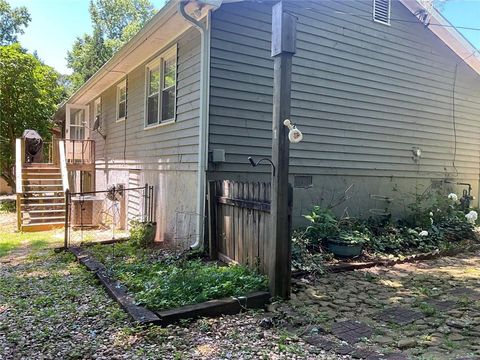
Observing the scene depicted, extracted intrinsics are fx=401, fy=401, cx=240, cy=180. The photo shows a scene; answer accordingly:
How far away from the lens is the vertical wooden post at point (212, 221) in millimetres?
5746

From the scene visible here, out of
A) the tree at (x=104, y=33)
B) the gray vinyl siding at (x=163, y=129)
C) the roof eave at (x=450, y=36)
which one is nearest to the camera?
the gray vinyl siding at (x=163, y=129)

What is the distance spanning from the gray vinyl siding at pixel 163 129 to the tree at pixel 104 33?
22552mm

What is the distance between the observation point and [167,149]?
24.1ft

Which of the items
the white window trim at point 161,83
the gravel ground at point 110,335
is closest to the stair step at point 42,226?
the white window trim at point 161,83

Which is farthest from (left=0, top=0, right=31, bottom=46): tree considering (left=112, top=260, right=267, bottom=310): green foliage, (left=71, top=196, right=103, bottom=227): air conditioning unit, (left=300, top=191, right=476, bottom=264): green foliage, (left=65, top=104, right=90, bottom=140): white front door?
(left=112, top=260, right=267, bottom=310): green foliage

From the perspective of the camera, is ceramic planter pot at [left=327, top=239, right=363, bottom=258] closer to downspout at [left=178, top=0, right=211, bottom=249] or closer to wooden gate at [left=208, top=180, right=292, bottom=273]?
wooden gate at [left=208, top=180, right=292, bottom=273]

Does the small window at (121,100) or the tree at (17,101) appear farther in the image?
the tree at (17,101)

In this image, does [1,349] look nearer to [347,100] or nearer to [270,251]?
[270,251]

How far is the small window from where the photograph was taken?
1024 centimetres

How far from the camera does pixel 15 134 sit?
17297mm

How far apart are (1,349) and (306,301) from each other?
2.78 meters

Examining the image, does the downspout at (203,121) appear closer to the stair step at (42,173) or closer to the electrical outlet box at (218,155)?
the electrical outlet box at (218,155)

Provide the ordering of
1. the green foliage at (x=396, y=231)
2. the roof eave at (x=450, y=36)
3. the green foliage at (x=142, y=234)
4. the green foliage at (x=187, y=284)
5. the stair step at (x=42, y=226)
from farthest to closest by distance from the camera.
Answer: the stair step at (x=42, y=226) < the roof eave at (x=450, y=36) < the green foliage at (x=142, y=234) < the green foliage at (x=396, y=231) < the green foliage at (x=187, y=284)

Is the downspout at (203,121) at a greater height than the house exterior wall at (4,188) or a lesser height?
greater
